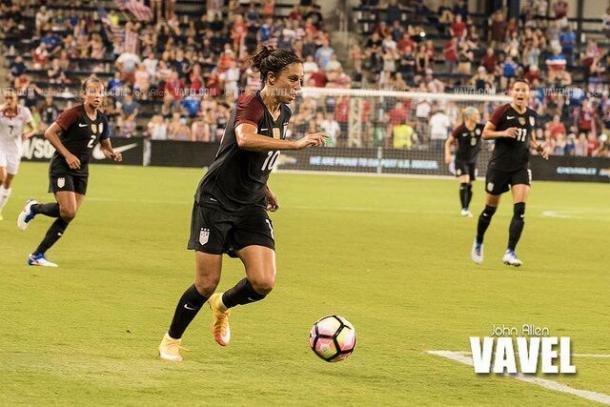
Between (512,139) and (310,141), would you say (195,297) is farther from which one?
(512,139)

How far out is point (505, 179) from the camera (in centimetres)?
1642

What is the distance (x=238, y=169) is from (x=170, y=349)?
1344 millimetres

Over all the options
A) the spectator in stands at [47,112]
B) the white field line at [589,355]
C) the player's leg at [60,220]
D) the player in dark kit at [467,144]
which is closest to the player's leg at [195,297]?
the white field line at [589,355]

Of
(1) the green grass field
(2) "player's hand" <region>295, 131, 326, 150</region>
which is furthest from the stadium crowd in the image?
(2) "player's hand" <region>295, 131, 326, 150</region>

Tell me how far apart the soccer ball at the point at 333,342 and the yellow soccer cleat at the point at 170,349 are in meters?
0.95

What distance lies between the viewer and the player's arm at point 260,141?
27.2 ft

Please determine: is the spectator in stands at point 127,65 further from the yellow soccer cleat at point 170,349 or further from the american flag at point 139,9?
the yellow soccer cleat at point 170,349

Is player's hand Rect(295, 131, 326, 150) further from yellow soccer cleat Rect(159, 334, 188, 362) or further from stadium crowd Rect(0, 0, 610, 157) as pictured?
stadium crowd Rect(0, 0, 610, 157)

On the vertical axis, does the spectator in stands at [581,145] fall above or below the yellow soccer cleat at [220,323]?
below

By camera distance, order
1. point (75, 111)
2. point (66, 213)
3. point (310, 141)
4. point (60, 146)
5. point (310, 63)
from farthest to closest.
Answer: point (310, 63), point (75, 111), point (66, 213), point (60, 146), point (310, 141)

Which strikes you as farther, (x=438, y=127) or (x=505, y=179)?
(x=438, y=127)

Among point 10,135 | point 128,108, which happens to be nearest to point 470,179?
point 10,135

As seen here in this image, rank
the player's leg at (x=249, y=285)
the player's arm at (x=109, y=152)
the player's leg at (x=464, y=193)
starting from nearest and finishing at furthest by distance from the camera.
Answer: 1. the player's leg at (x=249, y=285)
2. the player's arm at (x=109, y=152)
3. the player's leg at (x=464, y=193)

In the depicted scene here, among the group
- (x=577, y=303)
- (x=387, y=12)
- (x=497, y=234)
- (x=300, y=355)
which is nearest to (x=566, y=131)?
(x=387, y=12)
